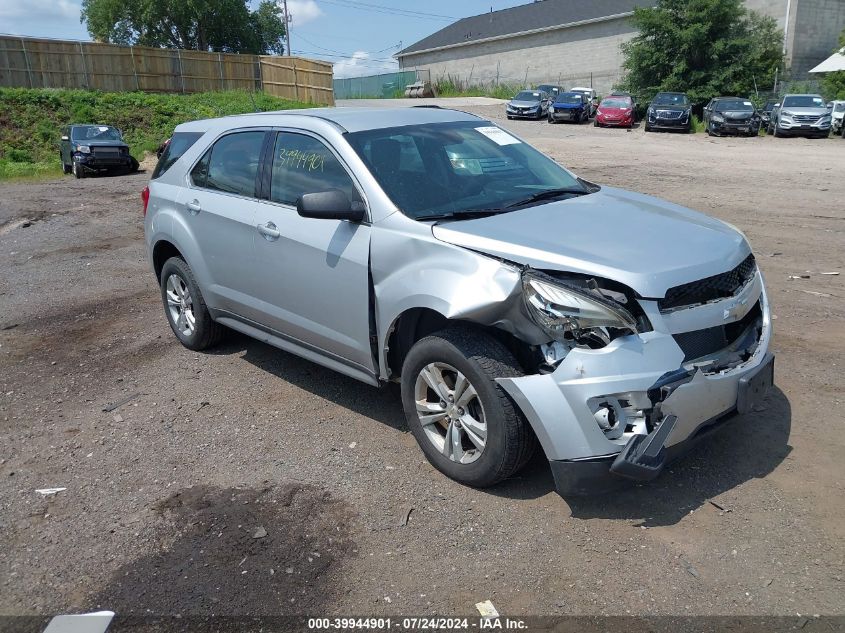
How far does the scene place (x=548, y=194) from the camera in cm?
470

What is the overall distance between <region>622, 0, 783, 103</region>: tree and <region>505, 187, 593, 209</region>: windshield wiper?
36.3m

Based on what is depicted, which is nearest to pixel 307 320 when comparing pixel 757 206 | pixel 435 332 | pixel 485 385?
pixel 435 332

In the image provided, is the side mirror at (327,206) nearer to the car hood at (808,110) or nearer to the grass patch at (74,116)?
the grass patch at (74,116)

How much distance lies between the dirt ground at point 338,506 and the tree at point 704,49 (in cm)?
3469

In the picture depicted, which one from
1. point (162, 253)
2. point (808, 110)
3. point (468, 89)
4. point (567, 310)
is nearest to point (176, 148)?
point (162, 253)

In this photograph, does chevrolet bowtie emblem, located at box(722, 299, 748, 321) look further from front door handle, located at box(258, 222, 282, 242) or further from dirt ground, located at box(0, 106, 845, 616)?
front door handle, located at box(258, 222, 282, 242)

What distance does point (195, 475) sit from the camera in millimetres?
4273

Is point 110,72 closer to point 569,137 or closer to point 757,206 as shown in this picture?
point 569,137

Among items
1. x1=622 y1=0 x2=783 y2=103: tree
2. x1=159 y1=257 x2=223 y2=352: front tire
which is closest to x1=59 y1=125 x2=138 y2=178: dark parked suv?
x1=159 y1=257 x2=223 y2=352: front tire

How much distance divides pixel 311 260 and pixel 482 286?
1.37 m

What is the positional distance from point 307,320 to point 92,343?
9.81 ft

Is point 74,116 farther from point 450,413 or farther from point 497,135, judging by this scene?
point 450,413

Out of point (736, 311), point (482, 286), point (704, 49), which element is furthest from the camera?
point (704, 49)

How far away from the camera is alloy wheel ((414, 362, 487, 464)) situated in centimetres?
380
